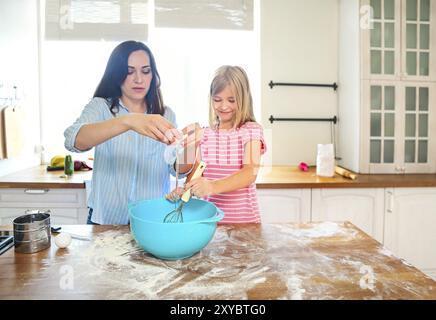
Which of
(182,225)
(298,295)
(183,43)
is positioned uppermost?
(183,43)

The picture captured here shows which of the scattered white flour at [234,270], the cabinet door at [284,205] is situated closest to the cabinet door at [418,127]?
the cabinet door at [284,205]

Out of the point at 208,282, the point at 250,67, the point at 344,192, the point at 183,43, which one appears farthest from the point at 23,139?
the point at 344,192

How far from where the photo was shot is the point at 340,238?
958 mm

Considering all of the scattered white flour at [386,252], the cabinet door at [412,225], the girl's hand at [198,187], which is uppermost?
the girl's hand at [198,187]

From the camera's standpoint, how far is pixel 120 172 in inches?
46.6

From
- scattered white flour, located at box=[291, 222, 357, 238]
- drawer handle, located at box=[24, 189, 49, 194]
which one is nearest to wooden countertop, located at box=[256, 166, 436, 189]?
scattered white flour, located at box=[291, 222, 357, 238]

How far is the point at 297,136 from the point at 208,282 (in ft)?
6.00

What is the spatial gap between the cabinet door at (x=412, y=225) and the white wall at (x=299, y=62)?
70 centimetres

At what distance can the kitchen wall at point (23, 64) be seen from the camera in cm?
181

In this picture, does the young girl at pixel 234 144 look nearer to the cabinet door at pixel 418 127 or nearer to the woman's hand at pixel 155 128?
the woman's hand at pixel 155 128

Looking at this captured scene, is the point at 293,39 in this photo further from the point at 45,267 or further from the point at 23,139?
the point at 45,267

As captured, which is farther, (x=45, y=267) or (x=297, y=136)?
(x=297, y=136)

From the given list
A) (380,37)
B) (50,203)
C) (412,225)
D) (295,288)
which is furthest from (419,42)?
(50,203)

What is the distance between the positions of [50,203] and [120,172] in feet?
2.66
